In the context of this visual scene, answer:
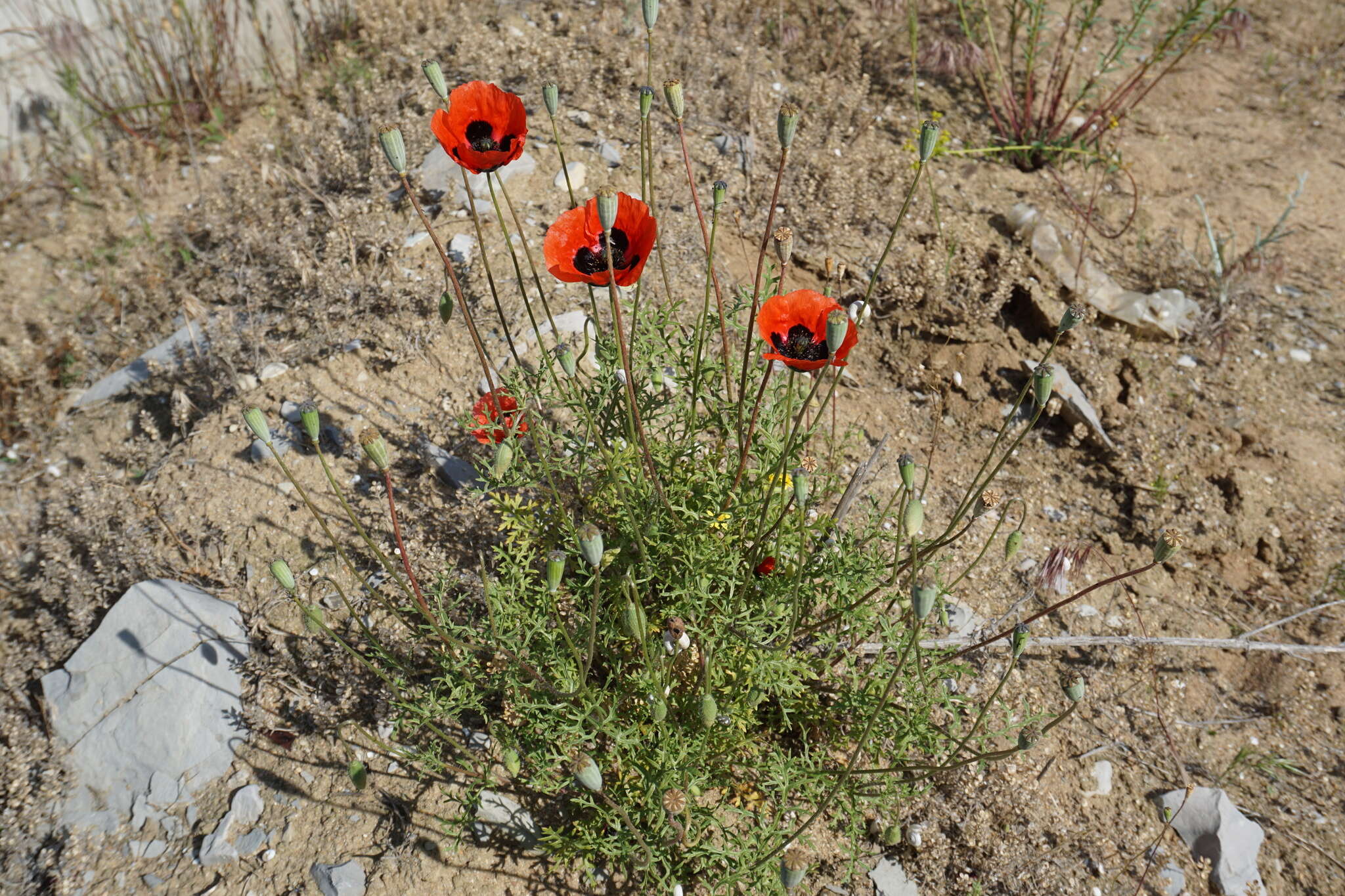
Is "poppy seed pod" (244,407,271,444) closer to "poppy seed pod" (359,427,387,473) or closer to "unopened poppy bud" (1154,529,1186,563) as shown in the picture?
"poppy seed pod" (359,427,387,473)

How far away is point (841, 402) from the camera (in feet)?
10.9

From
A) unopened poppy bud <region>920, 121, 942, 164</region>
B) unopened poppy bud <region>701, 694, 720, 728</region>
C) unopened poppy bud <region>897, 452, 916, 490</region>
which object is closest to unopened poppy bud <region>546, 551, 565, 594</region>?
unopened poppy bud <region>701, 694, 720, 728</region>

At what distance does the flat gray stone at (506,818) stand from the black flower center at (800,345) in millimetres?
1316

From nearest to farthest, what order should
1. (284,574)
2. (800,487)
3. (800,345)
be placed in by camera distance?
(800,487), (284,574), (800,345)

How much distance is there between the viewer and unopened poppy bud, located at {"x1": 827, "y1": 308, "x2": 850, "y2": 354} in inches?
62.7

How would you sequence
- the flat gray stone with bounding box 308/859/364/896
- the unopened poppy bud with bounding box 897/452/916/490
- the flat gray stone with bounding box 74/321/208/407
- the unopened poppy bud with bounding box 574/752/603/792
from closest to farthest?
1. the unopened poppy bud with bounding box 574/752/603/792
2. the unopened poppy bud with bounding box 897/452/916/490
3. the flat gray stone with bounding box 308/859/364/896
4. the flat gray stone with bounding box 74/321/208/407

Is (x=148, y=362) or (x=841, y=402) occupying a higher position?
(x=148, y=362)

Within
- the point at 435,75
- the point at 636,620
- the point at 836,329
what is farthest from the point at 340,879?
the point at 435,75

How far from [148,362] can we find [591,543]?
2.53m

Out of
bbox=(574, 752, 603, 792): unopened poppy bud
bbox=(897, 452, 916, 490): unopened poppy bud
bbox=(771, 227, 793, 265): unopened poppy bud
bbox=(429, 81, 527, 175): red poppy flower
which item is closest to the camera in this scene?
bbox=(574, 752, 603, 792): unopened poppy bud

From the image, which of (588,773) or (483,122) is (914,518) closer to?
(588,773)

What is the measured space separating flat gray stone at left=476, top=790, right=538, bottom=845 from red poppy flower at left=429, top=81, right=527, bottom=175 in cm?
154

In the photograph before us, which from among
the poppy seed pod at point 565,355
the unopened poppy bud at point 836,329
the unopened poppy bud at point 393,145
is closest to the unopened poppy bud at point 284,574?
the poppy seed pod at point 565,355

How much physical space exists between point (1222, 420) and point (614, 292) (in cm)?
293
